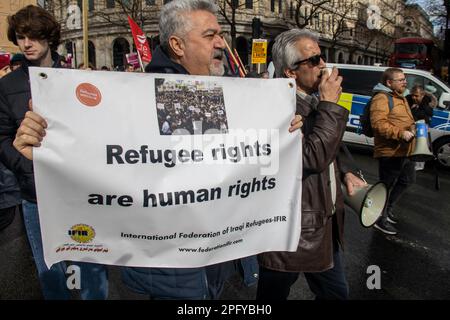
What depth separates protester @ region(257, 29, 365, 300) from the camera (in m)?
1.75

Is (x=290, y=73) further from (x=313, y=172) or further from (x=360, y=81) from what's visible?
(x=360, y=81)

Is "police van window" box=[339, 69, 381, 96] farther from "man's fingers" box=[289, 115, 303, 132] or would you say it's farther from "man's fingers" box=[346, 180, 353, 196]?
"man's fingers" box=[289, 115, 303, 132]

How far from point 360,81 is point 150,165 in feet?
27.2

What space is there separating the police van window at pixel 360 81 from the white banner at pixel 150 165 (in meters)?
7.78

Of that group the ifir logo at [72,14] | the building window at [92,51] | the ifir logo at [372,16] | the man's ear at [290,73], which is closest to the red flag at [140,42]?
the man's ear at [290,73]

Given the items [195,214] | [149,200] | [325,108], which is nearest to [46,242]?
[149,200]

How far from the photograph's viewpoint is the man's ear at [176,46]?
1756mm

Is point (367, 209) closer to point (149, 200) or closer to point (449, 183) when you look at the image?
point (149, 200)

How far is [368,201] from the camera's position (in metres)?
2.15

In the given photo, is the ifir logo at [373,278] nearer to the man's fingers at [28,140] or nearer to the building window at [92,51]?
the man's fingers at [28,140]

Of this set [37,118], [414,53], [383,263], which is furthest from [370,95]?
[414,53]

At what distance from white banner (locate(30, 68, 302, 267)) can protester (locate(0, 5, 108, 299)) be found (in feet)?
2.22

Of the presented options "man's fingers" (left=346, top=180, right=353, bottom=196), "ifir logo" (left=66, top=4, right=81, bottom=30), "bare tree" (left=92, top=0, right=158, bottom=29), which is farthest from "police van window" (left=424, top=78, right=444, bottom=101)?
"ifir logo" (left=66, top=4, right=81, bottom=30)

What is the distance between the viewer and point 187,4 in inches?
69.4
